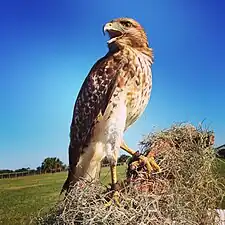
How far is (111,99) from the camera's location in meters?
3.27

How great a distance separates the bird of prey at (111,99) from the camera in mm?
3219

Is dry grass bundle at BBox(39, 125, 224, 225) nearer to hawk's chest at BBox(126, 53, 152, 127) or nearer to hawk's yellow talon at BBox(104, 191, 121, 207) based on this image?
hawk's yellow talon at BBox(104, 191, 121, 207)

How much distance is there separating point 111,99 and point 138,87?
0.72 feet

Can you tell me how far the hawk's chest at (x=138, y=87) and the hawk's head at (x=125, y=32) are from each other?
0.44 ft

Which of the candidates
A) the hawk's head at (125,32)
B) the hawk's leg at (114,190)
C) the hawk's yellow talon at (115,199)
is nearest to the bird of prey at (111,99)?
the hawk's head at (125,32)

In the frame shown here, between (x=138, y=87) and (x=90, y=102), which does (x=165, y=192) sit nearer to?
(x=138, y=87)

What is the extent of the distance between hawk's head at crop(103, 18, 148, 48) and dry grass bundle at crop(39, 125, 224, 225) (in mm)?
830

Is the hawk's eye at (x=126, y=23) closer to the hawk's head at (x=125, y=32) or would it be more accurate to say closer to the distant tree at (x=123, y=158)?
the hawk's head at (x=125, y=32)

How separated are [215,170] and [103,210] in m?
1.40

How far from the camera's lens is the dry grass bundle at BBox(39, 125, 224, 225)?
192 centimetres

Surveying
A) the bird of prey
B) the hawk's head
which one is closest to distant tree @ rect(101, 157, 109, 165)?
the bird of prey

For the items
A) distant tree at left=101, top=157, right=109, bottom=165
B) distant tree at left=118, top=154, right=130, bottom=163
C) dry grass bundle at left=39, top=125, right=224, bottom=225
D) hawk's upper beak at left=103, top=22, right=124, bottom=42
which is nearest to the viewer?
dry grass bundle at left=39, top=125, right=224, bottom=225

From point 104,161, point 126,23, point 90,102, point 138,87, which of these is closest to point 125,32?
point 126,23

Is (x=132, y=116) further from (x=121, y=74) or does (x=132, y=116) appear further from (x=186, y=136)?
(x=186, y=136)
